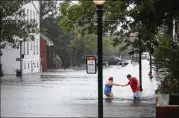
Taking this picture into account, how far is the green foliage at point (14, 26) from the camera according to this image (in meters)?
45.3

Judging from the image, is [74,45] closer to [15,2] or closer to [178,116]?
[15,2]

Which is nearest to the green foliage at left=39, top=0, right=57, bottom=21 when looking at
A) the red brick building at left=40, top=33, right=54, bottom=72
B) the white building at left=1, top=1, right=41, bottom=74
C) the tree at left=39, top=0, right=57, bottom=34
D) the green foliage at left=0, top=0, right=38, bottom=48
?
the tree at left=39, top=0, right=57, bottom=34

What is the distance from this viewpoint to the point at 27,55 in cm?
6362

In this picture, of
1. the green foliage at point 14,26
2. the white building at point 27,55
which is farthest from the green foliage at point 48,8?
the green foliage at point 14,26

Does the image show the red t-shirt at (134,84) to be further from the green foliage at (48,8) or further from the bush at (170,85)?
the green foliage at (48,8)

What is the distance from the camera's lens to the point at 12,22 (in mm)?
48031

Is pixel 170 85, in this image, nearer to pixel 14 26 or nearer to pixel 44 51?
pixel 14 26

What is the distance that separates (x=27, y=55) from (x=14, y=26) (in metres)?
16.4

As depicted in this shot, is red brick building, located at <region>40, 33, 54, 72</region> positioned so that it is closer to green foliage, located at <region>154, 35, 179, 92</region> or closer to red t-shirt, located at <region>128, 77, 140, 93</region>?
red t-shirt, located at <region>128, 77, 140, 93</region>

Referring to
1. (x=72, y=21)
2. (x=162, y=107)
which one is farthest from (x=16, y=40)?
(x=162, y=107)

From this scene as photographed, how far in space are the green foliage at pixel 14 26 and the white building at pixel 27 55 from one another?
27.4 feet

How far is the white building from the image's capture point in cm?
5975

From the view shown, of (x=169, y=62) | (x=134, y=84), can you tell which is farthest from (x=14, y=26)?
(x=169, y=62)

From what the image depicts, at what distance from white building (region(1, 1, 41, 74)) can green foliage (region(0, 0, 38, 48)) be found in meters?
8.35
